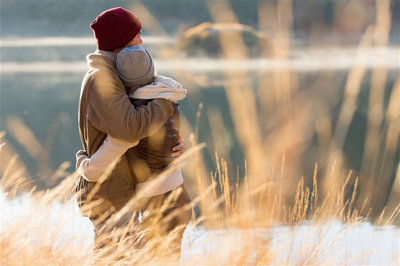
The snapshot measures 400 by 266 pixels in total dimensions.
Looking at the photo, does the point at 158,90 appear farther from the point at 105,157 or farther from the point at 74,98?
the point at 74,98

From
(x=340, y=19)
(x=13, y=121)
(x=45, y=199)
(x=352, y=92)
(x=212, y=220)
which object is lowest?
(x=340, y=19)

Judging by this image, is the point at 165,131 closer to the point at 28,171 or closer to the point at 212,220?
the point at 212,220

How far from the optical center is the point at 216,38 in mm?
17969

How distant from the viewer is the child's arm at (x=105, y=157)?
1.38m

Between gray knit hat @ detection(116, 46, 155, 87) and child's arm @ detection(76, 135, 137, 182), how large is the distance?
141 mm

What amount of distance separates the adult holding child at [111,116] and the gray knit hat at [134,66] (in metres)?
0.02

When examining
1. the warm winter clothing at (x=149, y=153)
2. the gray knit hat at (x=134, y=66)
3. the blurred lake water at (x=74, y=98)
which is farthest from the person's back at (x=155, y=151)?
the blurred lake water at (x=74, y=98)

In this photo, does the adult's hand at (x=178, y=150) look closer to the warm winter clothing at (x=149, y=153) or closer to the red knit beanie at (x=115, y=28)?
the warm winter clothing at (x=149, y=153)

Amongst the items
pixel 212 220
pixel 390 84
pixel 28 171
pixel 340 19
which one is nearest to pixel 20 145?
pixel 28 171

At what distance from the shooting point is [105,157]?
1388mm

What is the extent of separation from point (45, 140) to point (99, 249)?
4.56 m

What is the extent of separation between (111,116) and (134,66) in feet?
0.42

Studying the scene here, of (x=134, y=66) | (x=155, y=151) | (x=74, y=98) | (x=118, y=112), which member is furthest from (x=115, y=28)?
(x=74, y=98)

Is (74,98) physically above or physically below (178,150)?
below
